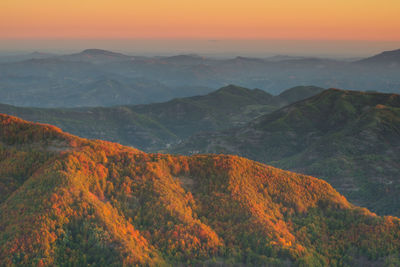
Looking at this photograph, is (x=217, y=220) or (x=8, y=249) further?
(x=217, y=220)

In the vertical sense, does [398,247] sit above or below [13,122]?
below

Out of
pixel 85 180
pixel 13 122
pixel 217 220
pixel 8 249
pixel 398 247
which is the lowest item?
pixel 398 247

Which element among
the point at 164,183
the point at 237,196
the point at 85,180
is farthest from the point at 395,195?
the point at 85,180

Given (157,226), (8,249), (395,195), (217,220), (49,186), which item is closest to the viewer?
(8,249)

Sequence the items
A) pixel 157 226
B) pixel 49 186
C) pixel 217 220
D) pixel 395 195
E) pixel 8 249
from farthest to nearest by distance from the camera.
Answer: pixel 395 195 → pixel 217 220 → pixel 157 226 → pixel 49 186 → pixel 8 249

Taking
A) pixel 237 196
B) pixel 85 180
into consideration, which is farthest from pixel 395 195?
pixel 85 180

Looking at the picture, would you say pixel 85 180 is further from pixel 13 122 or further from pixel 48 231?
pixel 13 122
